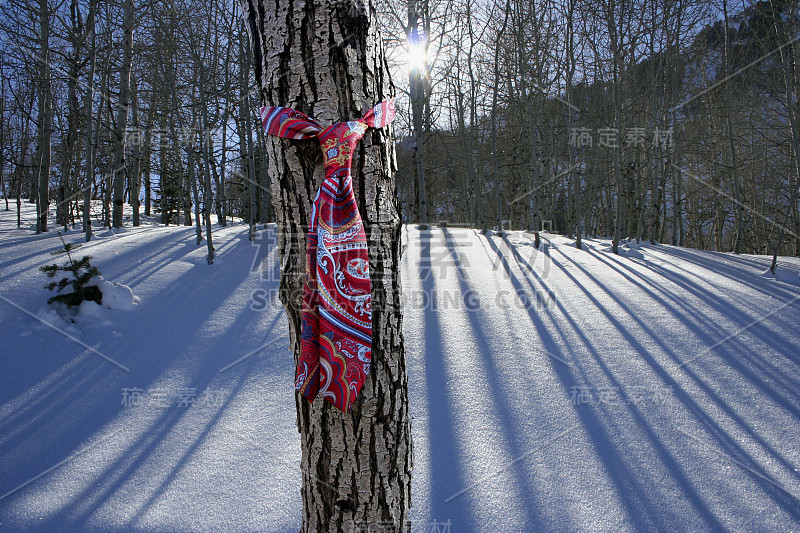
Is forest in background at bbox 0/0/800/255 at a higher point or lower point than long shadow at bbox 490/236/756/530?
higher

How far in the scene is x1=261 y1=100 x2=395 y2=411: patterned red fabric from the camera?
1275 mm

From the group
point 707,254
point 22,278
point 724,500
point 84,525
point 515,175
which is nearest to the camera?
point 84,525

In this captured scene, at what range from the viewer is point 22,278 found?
4598 millimetres

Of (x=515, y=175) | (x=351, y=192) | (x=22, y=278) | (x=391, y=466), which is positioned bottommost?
(x=391, y=466)

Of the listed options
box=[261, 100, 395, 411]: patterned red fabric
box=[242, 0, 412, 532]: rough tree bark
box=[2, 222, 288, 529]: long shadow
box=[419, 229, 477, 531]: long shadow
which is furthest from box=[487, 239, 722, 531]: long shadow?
box=[2, 222, 288, 529]: long shadow

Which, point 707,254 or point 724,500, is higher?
point 707,254

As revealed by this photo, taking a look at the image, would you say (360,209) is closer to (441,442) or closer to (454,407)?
(441,442)

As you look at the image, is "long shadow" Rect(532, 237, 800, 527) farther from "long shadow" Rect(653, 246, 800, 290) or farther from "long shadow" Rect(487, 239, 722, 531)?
"long shadow" Rect(653, 246, 800, 290)

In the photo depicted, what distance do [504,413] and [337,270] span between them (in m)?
2.30

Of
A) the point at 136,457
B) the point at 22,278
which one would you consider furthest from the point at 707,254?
the point at 22,278

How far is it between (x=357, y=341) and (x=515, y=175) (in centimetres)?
2086

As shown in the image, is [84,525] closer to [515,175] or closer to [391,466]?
[391,466]

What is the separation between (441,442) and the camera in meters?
2.80

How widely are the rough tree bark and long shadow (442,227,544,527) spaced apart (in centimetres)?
126
